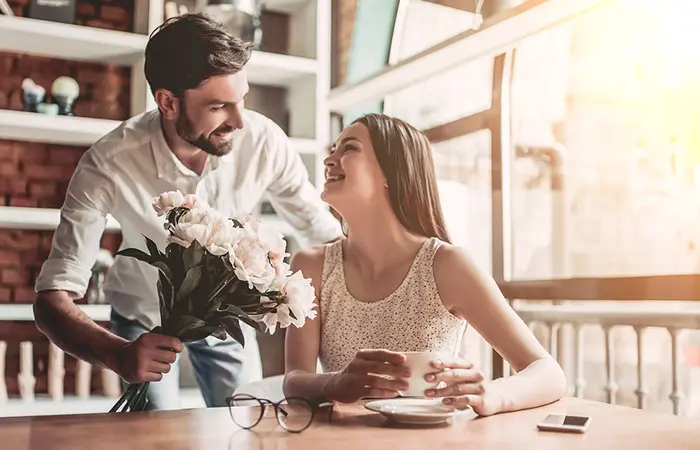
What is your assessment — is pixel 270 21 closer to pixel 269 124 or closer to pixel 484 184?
pixel 269 124

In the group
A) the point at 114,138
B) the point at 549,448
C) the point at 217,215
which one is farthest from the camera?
the point at 114,138

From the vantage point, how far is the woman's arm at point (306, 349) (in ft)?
5.08

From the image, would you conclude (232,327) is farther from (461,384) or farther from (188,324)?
(461,384)

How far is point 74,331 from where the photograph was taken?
1781 millimetres

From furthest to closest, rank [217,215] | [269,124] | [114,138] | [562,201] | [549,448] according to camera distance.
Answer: [562,201], [269,124], [114,138], [217,215], [549,448]

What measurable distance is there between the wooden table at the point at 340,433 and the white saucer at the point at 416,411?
17mm

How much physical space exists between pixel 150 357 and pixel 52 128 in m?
1.09

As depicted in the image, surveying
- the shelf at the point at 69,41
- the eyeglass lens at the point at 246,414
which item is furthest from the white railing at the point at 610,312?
the shelf at the point at 69,41

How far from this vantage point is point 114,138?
1.97 metres

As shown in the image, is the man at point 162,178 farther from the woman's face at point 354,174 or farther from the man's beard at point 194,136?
the woman's face at point 354,174

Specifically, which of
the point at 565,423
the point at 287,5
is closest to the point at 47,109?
the point at 287,5

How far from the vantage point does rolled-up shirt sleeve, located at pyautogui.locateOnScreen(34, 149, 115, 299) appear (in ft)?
6.07

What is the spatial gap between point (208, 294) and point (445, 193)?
49.3 inches

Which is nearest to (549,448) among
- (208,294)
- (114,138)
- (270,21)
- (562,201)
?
(208,294)
